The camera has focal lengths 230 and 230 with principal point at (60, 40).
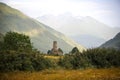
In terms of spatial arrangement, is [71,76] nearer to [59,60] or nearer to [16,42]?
[59,60]

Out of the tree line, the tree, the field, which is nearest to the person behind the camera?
the field

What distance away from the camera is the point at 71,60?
32.4 metres

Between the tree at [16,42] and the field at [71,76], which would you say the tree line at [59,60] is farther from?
the tree at [16,42]

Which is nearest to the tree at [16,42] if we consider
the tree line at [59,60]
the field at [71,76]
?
the tree line at [59,60]

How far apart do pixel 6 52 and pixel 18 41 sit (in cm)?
1277

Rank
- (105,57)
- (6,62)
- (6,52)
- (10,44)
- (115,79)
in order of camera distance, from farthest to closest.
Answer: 1. (10,44)
2. (105,57)
3. (6,52)
4. (6,62)
5. (115,79)

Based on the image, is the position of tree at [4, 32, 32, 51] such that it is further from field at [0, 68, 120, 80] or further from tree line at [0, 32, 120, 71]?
field at [0, 68, 120, 80]

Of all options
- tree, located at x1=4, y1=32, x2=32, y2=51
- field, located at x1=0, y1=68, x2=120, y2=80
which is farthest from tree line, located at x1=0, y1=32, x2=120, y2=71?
tree, located at x1=4, y1=32, x2=32, y2=51

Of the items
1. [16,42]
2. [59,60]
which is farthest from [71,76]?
[16,42]

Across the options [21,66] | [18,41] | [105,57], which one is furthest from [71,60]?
[18,41]

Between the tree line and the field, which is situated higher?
the tree line

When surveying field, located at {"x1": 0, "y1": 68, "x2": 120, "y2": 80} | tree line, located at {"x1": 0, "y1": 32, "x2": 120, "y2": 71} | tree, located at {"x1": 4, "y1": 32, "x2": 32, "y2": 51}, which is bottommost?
field, located at {"x1": 0, "y1": 68, "x2": 120, "y2": 80}

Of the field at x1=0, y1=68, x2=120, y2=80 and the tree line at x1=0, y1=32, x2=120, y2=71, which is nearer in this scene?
the field at x1=0, y1=68, x2=120, y2=80

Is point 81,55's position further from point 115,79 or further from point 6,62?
point 115,79
